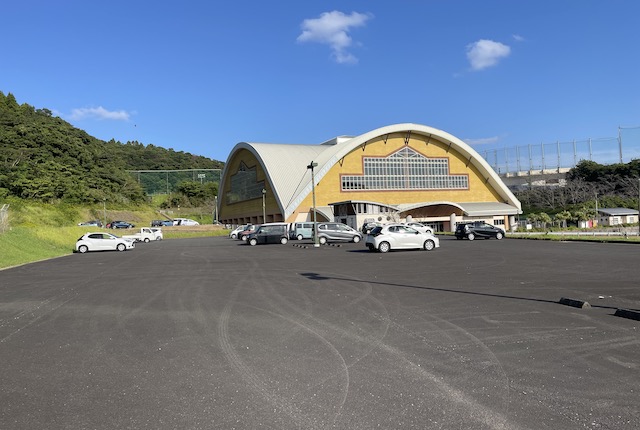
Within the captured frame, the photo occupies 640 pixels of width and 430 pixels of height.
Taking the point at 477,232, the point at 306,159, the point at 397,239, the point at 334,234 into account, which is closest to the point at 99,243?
the point at 334,234

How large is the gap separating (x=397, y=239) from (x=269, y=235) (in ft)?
50.6

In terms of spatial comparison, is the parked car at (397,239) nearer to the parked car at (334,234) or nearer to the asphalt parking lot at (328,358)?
the parked car at (334,234)

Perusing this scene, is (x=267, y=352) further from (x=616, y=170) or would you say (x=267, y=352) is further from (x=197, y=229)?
(x=616, y=170)

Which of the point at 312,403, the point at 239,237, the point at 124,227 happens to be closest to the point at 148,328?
the point at 312,403

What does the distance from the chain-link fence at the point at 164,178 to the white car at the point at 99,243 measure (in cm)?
7249

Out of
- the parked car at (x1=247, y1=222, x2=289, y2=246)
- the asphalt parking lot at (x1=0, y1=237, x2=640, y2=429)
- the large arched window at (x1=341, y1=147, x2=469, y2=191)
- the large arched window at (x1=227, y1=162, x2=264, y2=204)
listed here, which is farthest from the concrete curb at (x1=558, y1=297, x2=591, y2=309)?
the large arched window at (x1=227, y1=162, x2=264, y2=204)

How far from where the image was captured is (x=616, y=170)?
83250 millimetres

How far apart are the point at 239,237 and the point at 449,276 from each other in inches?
1461

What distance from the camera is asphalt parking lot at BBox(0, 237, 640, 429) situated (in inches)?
159

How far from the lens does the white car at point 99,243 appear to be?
112 feet

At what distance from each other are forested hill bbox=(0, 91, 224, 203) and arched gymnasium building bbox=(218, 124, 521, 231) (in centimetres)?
2120

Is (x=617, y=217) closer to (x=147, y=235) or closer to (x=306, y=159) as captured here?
(x=306, y=159)

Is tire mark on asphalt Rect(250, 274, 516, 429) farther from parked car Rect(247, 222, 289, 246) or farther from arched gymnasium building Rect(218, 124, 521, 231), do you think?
arched gymnasium building Rect(218, 124, 521, 231)

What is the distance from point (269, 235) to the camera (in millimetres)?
38094
